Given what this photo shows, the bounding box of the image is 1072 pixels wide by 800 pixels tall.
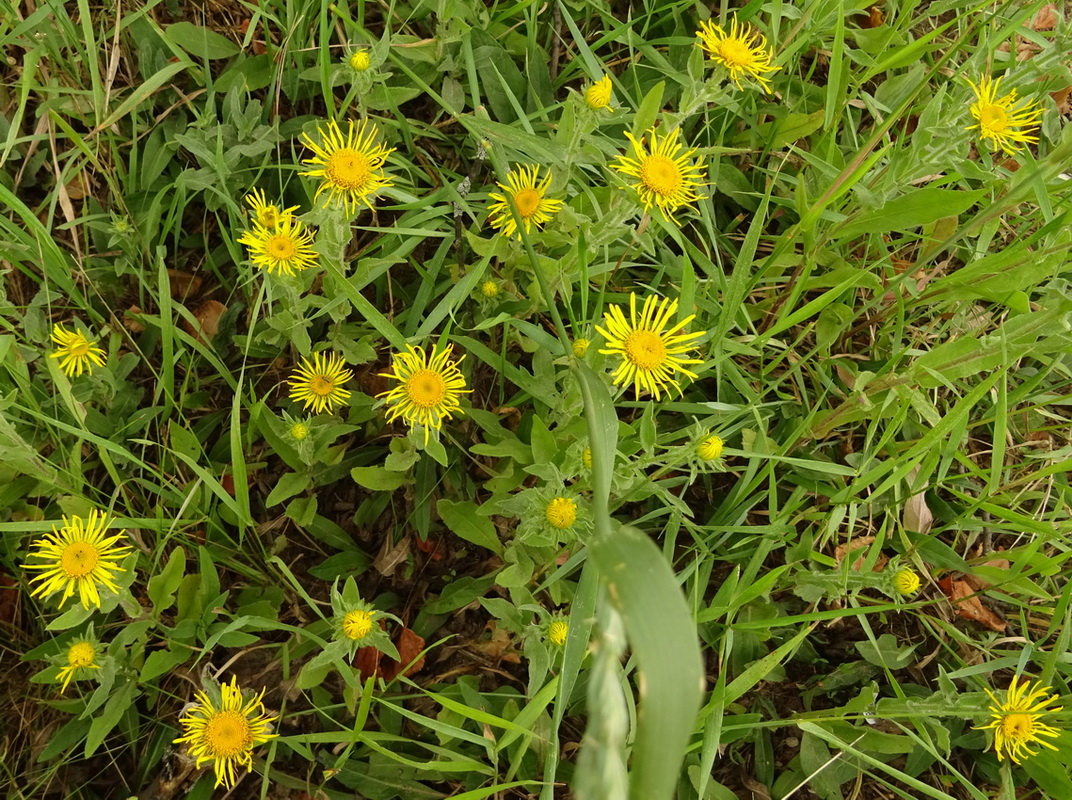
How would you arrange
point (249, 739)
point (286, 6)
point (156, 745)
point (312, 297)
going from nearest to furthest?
1. point (249, 739)
2. point (312, 297)
3. point (156, 745)
4. point (286, 6)

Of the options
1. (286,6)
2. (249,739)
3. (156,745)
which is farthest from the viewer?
(286,6)

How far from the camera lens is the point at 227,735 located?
1.69m

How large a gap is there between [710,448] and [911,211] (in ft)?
3.24

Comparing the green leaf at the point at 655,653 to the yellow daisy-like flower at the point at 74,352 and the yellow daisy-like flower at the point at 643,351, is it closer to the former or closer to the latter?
the yellow daisy-like flower at the point at 643,351

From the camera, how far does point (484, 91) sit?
231 centimetres

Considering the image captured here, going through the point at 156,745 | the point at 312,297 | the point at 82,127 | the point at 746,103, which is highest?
the point at 746,103

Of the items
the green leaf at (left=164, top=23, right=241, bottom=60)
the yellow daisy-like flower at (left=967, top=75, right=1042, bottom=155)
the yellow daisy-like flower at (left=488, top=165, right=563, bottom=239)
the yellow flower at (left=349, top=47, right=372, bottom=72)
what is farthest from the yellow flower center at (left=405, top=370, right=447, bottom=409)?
the yellow daisy-like flower at (left=967, top=75, right=1042, bottom=155)

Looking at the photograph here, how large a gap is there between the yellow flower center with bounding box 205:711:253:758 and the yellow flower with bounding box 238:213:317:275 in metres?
1.00

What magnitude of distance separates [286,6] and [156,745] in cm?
206

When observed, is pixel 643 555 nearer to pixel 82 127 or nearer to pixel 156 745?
pixel 156 745

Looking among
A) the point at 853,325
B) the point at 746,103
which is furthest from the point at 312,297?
the point at 853,325

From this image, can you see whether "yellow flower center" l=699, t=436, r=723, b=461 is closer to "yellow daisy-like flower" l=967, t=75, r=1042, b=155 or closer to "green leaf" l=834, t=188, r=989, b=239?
"green leaf" l=834, t=188, r=989, b=239

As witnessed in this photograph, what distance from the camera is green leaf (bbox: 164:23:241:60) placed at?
7.33ft

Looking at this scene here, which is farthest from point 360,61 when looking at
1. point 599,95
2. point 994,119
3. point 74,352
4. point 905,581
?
point 905,581
